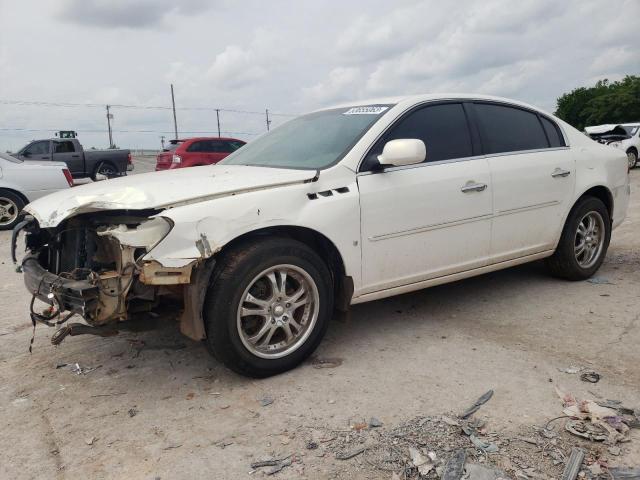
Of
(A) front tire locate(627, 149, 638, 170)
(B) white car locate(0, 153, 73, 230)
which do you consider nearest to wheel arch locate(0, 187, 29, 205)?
(B) white car locate(0, 153, 73, 230)

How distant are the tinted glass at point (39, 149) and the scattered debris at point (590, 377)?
18.4 meters

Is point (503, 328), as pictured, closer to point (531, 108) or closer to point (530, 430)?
point (530, 430)

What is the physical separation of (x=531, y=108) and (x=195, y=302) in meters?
3.43

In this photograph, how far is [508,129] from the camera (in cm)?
444

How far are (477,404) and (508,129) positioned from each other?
8.18 ft

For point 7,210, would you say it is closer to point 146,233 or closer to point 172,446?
point 146,233

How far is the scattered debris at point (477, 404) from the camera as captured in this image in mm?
2726

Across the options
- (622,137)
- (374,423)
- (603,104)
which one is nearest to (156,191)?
(374,423)

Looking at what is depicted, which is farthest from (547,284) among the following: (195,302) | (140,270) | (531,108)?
(140,270)

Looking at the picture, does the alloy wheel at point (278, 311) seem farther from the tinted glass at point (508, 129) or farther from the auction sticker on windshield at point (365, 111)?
the tinted glass at point (508, 129)

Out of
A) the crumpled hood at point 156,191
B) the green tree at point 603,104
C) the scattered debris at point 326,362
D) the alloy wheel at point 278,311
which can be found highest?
the green tree at point 603,104

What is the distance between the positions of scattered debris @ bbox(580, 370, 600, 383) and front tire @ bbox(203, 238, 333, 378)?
1508 mm

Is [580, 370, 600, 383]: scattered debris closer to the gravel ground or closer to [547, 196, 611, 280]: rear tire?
the gravel ground

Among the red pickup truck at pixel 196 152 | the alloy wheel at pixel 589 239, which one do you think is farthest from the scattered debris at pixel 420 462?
the red pickup truck at pixel 196 152
